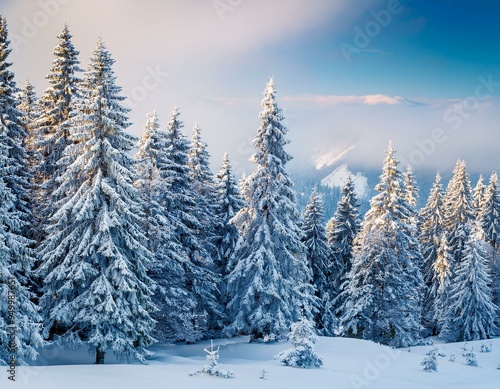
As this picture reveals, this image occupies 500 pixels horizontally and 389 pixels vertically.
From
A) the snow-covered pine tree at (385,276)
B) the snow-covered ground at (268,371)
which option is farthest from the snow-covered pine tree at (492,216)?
the snow-covered ground at (268,371)

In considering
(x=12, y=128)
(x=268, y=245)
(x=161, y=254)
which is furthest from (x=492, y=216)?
(x=12, y=128)

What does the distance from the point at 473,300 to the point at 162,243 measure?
31128 millimetres

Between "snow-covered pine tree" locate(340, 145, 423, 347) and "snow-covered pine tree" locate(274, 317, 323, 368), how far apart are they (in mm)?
15151

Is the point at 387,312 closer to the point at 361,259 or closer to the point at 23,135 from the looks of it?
the point at 361,259

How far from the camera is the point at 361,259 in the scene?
3198 cm

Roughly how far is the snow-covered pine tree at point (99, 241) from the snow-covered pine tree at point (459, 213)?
38.7 m

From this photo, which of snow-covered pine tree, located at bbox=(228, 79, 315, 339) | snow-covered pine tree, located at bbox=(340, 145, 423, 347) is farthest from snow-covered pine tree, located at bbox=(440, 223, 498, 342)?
snow-covered pine tree, located at bbox=(228, 79, 315, 339)

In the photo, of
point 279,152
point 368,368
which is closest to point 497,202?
point 279,152

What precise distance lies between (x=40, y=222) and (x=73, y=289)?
684 cm

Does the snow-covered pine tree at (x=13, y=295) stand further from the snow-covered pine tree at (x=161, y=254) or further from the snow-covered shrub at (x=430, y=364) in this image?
the snow-covered shrub at (x=430, y=364)

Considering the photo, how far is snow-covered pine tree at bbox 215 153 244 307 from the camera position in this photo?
30891 mm

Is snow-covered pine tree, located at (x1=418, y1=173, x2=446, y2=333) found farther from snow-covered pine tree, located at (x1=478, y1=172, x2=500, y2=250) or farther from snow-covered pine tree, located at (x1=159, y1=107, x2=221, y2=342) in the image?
snow-covered pine tree, located at (x1=159, y1=107, x2=221, y2=342)

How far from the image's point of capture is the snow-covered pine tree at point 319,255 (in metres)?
38.1

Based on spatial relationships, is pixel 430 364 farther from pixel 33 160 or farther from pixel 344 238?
pixel 33 160
